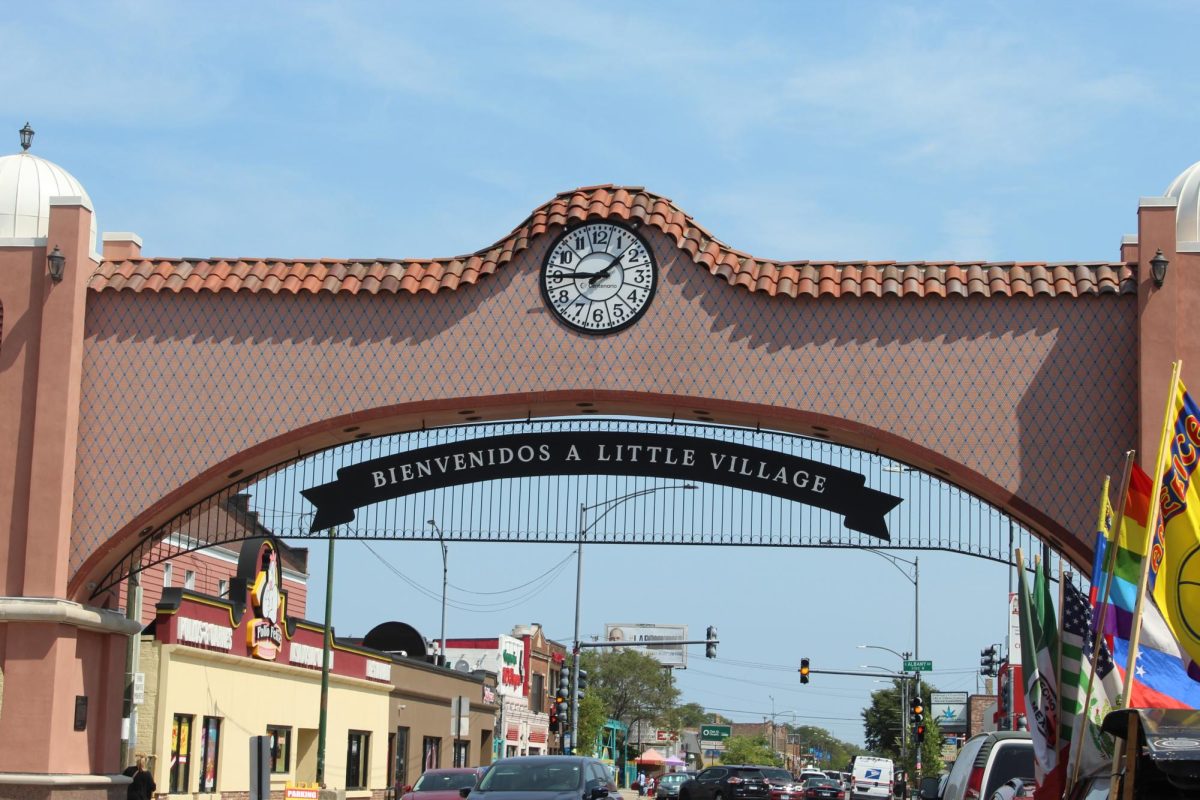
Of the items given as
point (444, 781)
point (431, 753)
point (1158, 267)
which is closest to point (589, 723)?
point (431, 753)

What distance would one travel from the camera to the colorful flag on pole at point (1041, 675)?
42.9 ft

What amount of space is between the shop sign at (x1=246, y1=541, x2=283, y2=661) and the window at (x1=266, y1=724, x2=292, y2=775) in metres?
1.85

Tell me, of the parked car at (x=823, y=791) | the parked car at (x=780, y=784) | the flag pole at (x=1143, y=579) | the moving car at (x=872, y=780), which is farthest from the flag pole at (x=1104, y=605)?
the moving car at (x=872, y=780)

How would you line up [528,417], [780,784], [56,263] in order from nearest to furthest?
[56,263]
[528,417]
[780,784]

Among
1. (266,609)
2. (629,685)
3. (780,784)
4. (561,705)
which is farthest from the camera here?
(629,685)

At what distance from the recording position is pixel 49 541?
2005cm

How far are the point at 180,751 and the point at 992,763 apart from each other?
1802 cm

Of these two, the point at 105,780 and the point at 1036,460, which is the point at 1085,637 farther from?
the point at 105,780

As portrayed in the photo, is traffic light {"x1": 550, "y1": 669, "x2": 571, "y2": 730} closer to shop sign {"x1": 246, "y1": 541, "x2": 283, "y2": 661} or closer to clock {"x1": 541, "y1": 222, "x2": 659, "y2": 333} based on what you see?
shop sign {"x1": 246, "y1": 541, "x2": 283, "y2": 661}

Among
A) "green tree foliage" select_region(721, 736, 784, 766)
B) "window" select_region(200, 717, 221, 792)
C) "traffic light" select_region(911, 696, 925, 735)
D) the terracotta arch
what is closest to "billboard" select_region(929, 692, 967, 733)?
"green tree foliage" select_region(721, 736, 784, 766)

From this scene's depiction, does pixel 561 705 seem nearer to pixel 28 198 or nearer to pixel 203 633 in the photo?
pixel 203 633

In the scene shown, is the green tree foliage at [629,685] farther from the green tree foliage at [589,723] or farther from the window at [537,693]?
the window at [537,693]

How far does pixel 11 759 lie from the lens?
63.0 feet

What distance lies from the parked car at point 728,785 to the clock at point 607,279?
22852 millimetres
